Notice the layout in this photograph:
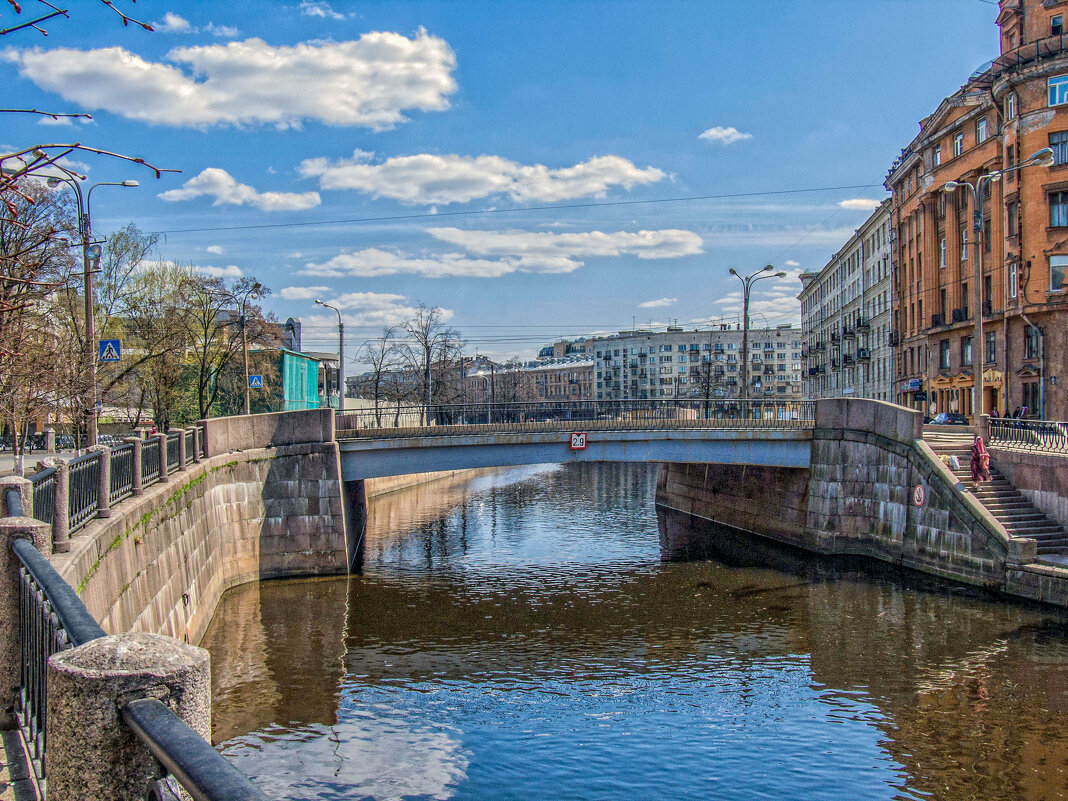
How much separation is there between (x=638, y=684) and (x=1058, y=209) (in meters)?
32.9

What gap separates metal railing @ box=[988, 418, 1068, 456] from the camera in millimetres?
26594

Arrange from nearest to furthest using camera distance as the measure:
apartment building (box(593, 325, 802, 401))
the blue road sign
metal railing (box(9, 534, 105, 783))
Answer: metal railing (box(9, 534, 105, 783))
the blue road sign
apartment building (box(593, 325, 802, 401))

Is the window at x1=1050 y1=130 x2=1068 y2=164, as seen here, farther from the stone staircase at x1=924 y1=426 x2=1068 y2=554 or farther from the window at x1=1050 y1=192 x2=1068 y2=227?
the stone staircase at x1=924 y1=426 x2=1068 y2=554

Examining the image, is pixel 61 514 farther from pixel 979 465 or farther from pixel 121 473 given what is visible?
pixel 979 465

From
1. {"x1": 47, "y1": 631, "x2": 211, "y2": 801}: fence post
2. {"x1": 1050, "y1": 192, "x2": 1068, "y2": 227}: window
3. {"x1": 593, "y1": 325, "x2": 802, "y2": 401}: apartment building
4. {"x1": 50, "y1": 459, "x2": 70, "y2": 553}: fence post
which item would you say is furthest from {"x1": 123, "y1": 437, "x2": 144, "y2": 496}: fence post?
{"x1": 593, "y1": 325, "x2": 802, "y2": 401}: apartment building

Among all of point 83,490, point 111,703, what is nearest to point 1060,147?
point 83,490

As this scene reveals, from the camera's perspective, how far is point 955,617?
72.1ft

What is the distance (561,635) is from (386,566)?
1105cm

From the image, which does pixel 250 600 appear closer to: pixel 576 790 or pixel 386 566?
pixel 386 566

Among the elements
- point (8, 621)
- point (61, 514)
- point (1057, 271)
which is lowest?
point (8, 621)

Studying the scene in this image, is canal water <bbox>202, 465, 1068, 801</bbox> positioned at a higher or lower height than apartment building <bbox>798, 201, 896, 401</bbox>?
lower

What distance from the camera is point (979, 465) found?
27.0 metres

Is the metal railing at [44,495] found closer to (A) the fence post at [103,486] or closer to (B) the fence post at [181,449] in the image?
(A) the fence post at [103,486]

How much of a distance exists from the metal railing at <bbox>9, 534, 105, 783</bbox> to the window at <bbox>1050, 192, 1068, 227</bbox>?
1684 inches
